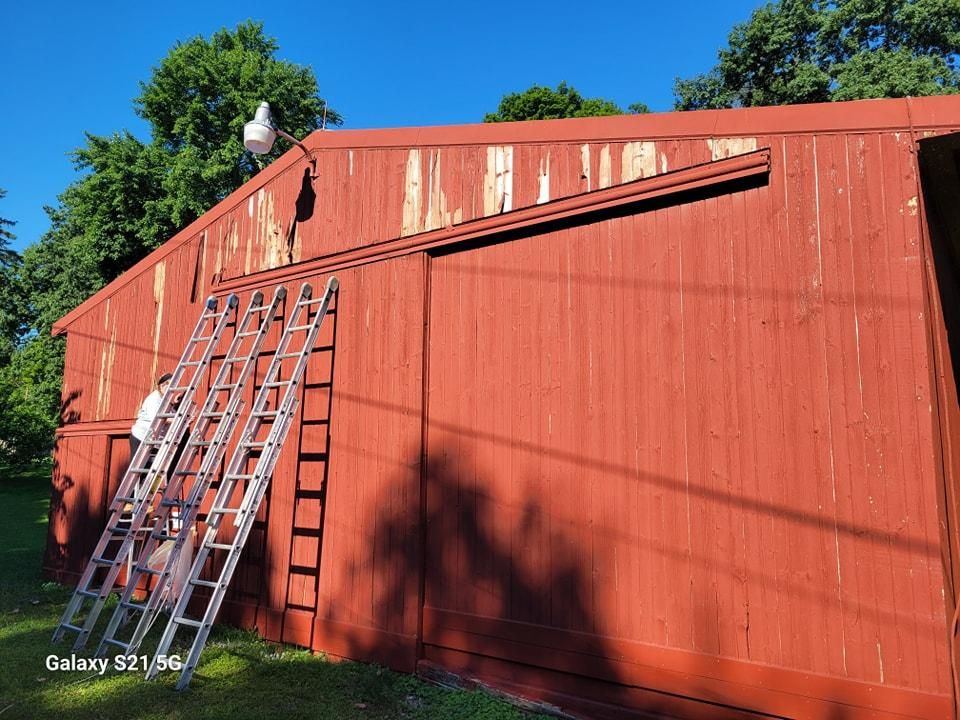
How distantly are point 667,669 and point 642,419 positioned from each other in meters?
1.54

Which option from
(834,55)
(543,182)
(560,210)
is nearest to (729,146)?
(560,210)

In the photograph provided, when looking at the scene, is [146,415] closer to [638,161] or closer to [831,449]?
[638,161]

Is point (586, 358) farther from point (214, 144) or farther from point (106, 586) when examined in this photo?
point (214, 144)

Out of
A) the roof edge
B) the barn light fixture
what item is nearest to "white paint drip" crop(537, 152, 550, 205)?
the roof edge

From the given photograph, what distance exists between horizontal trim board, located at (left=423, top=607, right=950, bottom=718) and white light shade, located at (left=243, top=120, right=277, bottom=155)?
4369 mm

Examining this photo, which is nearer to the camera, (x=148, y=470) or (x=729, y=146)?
(x=729, y=146)

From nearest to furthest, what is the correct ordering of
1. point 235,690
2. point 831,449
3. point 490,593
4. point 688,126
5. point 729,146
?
point 831,449
point 729,146
point 688,126
point 235,690
point 490,593

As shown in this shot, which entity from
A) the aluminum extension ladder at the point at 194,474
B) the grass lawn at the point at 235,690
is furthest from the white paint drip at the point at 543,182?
the grass lawn at the point at 235,690

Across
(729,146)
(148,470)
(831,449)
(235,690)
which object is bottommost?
(235,690)

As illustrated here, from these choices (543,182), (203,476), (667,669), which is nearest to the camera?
(667,669)

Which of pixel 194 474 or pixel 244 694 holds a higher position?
pixel 194 474

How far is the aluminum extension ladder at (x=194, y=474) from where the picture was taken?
5688mm

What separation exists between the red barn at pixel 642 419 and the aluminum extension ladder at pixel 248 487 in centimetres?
39

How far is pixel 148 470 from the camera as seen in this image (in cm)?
664
